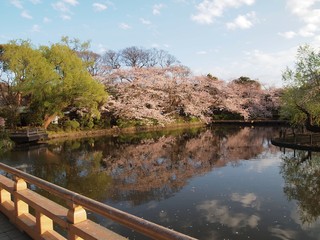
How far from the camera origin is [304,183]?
40.1 ft

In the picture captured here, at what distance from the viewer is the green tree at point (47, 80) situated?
28.6m

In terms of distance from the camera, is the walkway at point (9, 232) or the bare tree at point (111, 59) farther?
the bare tree at point (111, 59)

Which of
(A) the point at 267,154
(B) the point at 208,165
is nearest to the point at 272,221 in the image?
(B) the point at 208,165

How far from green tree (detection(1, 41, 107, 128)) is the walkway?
25.7m

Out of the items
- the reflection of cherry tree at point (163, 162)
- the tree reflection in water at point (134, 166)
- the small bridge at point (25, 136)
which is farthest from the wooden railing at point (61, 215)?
the small bridge at point (25, 136)

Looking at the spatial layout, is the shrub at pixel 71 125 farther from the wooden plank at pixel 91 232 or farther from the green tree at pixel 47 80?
the wooden plank at pixel 91 232

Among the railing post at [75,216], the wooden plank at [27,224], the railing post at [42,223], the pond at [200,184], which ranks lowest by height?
the pond at [200,184]

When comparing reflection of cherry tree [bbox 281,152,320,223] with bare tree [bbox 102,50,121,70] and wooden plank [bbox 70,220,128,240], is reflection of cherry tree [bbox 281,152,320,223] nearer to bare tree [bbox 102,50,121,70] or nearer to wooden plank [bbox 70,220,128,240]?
wooden plank [bbox 70,220,128,240]

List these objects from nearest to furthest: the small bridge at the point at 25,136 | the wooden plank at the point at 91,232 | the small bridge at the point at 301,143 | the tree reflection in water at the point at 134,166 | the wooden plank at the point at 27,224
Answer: the wooden plank at the point at 91,232 → the wooden plank at the point at 27,224 → the tree reflection in water at the point at 134,166 → the small bridge at the point at 301,143 → the small bridge at the point at 25,136

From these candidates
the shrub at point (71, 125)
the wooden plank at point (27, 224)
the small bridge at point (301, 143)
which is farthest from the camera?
the shrub at point (71, 125)

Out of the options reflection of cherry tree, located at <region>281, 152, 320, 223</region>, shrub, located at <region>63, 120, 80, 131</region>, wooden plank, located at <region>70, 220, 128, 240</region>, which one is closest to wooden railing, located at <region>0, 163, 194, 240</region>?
wooden plank, located at <region>70, 220, 128, 240</region>

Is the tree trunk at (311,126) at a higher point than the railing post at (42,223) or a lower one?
higher

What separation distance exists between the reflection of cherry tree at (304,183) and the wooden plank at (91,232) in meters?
6.82

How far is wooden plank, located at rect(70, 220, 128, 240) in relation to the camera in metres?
3.00
